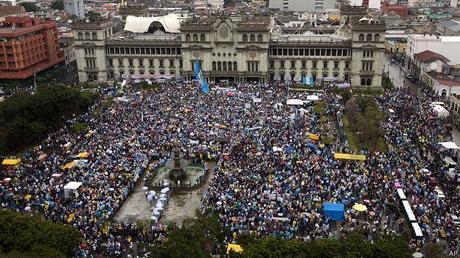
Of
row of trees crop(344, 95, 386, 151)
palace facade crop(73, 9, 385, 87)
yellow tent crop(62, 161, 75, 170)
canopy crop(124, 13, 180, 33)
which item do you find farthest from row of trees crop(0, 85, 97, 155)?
canopy crop(124, 13, 180, 33)

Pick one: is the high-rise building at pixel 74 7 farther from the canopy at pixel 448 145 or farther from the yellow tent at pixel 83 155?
the canopy at pixel 448 145

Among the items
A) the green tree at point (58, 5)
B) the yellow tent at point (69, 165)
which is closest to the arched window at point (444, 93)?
the yellow tent at point (69, 165)

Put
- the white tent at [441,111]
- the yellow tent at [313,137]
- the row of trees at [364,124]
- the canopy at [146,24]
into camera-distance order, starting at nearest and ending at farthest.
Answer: the row of trees at [364,124]
the yellow tent at [313,137]
the white tent at [441,111]
the canopy at [146,24]

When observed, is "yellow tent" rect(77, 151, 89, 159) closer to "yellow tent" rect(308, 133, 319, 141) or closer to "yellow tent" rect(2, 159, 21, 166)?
"yellow tent" rect(2, 159, 21, 166)

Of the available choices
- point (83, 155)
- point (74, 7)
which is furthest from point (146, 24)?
point (74, 7)

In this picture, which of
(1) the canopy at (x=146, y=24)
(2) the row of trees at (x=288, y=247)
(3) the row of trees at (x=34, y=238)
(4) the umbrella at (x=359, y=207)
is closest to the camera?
(2) the row of trees at (x=288, y=247)

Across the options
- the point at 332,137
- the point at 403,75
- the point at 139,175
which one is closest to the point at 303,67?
the point at 403,75

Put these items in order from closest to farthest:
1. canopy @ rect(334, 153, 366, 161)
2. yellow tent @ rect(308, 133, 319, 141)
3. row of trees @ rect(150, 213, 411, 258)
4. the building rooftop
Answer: row of trees @ rect(150, 213, 411, 258), canopy @ rect(334, 153, 366, 161), yellow tent @ rect(308, 133, 319, 141), the building rooftop
